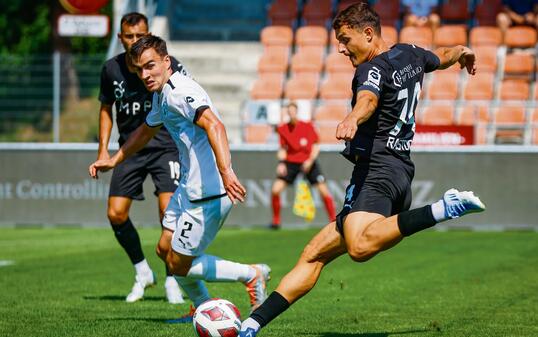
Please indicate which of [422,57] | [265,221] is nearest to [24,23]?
[265,221]

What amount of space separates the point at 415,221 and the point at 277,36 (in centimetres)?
1868

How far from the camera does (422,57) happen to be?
295 inches

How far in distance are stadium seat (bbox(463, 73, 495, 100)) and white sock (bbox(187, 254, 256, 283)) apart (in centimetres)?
1495

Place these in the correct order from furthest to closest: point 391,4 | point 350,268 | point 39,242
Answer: point 391,4
point 39,242
point 350,268

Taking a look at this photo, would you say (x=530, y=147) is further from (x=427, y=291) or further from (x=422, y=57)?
(x=422, y=57)

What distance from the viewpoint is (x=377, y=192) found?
7.21 meters

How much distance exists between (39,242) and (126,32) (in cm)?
772

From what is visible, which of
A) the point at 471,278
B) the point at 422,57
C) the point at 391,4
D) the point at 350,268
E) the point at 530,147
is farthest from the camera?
the point at 391,4

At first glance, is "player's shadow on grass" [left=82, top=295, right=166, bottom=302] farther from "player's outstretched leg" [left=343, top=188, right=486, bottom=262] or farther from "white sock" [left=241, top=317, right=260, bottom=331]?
"player's outstretched leg" [left=343, top=188, right=486, bottom=262]

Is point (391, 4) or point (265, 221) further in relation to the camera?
point (391, 4)

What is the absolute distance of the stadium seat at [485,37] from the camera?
2350 centimetres

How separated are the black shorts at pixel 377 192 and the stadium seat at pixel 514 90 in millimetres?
15375

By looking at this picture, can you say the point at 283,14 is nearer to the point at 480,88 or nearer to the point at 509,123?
the point at 480,88

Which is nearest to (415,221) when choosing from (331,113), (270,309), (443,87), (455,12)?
(270,309)
